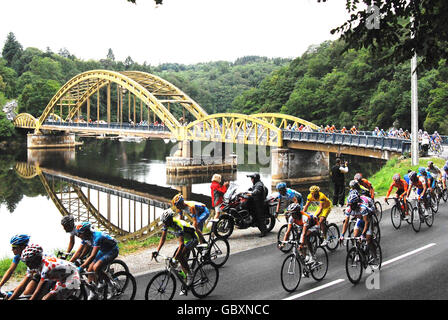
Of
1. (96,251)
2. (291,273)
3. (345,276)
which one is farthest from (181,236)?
(345,276)

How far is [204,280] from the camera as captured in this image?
379 inches

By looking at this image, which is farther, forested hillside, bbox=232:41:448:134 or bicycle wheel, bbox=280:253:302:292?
forested hillside, bbox=232:41:448:134

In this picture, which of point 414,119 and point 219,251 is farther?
point 414,119

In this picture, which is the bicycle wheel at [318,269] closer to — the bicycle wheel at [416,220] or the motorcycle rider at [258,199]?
the motorcycle rider at [258,199]

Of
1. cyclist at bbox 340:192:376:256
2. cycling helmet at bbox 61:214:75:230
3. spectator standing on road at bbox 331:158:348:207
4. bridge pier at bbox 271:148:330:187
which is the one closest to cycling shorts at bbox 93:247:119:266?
cycling helmet at bbox 61:214:75:230

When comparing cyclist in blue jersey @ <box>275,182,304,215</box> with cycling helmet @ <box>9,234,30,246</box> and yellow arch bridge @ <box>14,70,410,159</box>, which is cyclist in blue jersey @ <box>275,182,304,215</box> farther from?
yellow arch bridge @ <box>14,70,410,159</box>

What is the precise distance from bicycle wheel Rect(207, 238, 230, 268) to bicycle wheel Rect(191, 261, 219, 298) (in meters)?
0.92

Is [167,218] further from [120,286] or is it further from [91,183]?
[91,183]

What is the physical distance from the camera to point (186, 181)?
51438mm

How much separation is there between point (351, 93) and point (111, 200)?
48.3m

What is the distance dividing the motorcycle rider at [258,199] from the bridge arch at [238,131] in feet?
115

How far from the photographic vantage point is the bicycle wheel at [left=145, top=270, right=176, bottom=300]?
8930 mm
